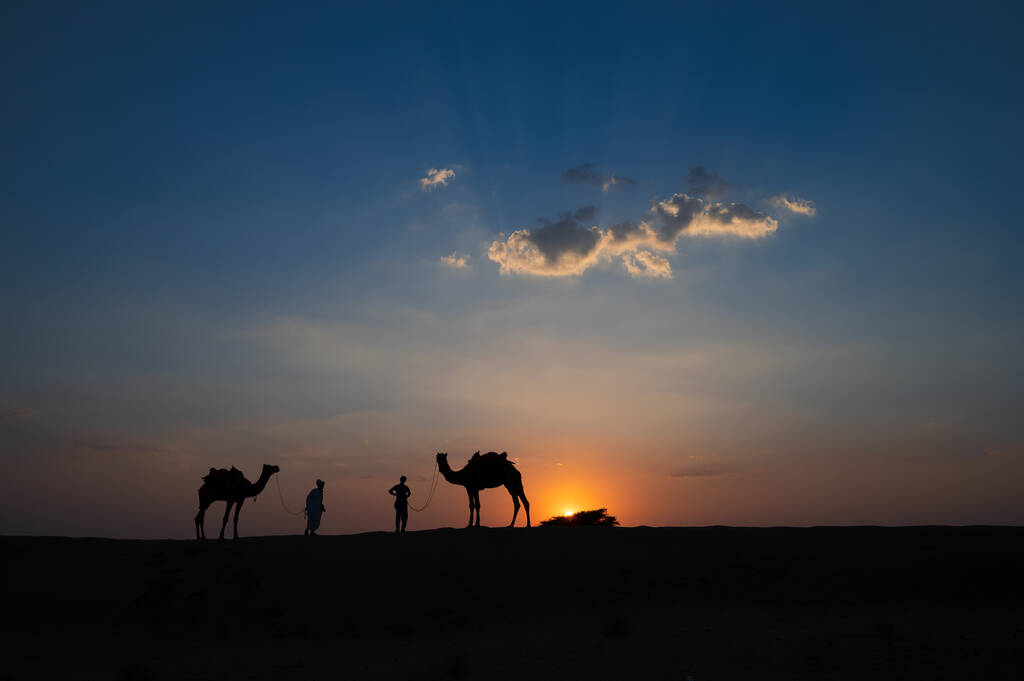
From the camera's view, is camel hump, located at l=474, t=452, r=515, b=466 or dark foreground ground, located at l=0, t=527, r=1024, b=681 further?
camel hump, located at l=474, t=452, r=515, b=466

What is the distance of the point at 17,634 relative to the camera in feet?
55.6

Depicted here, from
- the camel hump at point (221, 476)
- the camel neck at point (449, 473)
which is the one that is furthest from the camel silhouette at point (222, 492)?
the camel neck at point (449, 473)

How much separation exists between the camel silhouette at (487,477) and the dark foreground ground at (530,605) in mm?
2552

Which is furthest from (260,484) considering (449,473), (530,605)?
(530,605)

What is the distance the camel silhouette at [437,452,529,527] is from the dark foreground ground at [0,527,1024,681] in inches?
100

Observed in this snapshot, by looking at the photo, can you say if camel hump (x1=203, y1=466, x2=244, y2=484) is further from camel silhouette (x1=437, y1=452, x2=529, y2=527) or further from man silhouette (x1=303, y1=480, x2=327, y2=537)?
camel silhouette (x1=437, y1=452, x2=529, y2=527)

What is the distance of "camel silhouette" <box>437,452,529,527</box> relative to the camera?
2670cm

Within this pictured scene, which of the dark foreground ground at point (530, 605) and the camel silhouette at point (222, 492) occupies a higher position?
the camel silhouette at point (222, 492)

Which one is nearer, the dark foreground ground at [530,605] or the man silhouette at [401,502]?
the dark foreground ground at [530,605]

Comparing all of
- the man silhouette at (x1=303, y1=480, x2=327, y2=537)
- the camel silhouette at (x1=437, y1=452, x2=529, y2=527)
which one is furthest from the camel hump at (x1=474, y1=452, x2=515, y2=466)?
the man silhouette at (x1=303, y1=480, x2=327, y2=537)

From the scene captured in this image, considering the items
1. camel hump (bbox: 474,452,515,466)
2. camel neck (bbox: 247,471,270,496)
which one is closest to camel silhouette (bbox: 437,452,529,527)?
camel hump (bbox: 474,452,515,466)

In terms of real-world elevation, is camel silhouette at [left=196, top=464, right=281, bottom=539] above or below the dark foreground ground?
above

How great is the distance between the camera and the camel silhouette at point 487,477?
26703 millimetres

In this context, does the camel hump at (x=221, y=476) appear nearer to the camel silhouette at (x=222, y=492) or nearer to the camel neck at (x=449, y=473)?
the camel silhouette at (x=222, y=492)
